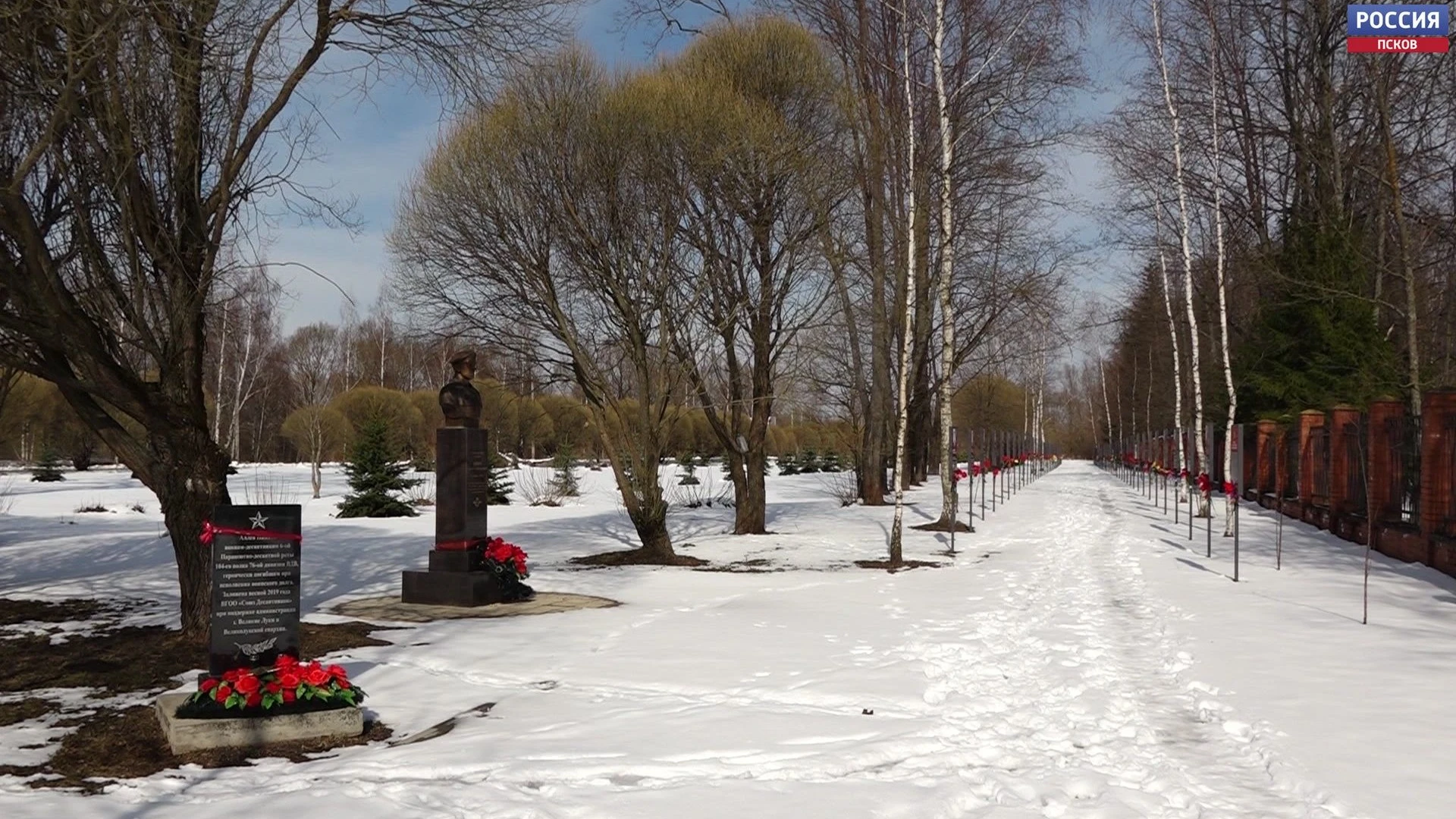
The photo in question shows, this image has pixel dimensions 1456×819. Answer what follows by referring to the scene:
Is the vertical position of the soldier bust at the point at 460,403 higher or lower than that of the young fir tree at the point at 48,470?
higher

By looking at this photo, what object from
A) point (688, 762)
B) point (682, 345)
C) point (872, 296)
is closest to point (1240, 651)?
Result: point (688, 762)

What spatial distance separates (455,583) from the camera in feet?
42.8

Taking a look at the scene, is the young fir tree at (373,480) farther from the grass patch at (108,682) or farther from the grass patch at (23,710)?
the grass patch at (23,710)

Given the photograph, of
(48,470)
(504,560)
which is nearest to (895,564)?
(504,560)

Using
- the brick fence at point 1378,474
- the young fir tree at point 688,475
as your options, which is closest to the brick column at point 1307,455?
the brick fence at point 1378,474

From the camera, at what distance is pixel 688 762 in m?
6.35

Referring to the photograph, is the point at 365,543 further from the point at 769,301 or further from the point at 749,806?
the point at 749,806

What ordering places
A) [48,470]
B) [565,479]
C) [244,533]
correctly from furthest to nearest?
1. [48,470]
2. [565,479]
3. [244,533]

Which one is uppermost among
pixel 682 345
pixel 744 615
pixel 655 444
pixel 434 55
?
pixel 434 55

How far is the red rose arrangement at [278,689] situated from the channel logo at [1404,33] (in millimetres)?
18456

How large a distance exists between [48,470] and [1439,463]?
148 feet

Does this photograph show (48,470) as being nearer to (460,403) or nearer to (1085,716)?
(460,403)

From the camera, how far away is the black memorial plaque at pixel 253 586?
7.09 meters

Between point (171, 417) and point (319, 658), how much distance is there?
2.46 m
